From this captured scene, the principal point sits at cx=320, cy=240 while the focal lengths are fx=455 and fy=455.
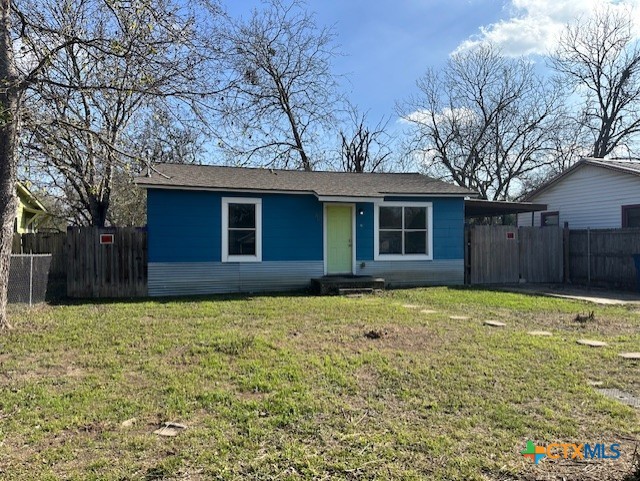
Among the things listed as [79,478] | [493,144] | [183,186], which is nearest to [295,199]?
[183,186]

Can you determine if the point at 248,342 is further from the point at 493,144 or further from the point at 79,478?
the point at 493,144

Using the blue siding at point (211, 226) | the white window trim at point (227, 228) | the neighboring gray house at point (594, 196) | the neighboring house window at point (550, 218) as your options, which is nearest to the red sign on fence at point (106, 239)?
the blue siding at point (211, 226)

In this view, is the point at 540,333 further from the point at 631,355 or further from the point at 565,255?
the point at 565,255

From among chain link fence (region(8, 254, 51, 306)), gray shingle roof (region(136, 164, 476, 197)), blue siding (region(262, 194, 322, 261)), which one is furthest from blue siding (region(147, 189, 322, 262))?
chain link fence (region(8, 254, 51, 306))

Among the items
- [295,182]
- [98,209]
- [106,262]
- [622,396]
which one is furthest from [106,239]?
[622,396]

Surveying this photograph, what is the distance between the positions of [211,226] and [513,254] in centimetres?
925

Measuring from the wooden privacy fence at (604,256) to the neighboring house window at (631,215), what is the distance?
6.54 feet

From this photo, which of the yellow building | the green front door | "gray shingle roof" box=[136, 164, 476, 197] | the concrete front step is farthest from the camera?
the yellow building

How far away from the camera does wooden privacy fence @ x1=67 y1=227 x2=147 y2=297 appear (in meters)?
10.5

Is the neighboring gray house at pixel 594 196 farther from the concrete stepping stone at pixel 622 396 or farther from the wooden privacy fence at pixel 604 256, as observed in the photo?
the concrete stepping stone at pixel 622 396

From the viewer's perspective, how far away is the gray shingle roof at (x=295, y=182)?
11.2 meters

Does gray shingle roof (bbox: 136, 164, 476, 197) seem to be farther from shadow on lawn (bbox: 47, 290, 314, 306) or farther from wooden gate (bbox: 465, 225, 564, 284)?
shadow on lawn (bbox: 47, 290, 314, 306)

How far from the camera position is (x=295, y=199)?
39.4 ft

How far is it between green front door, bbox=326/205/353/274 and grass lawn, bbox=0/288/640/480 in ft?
16.4
